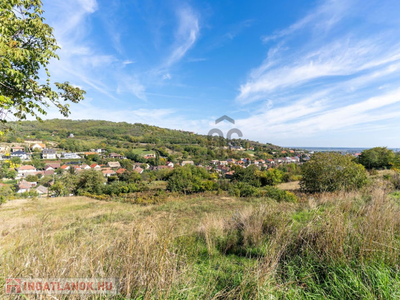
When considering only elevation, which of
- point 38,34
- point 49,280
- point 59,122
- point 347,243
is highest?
point 59,122

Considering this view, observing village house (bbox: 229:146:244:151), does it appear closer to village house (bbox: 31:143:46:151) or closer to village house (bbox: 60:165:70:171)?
village house (bbox: 60:165:70:171)

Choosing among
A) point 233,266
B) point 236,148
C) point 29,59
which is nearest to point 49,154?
point 29,59

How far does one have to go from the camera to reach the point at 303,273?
5.92 feet

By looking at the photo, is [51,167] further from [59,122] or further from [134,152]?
[59,122]

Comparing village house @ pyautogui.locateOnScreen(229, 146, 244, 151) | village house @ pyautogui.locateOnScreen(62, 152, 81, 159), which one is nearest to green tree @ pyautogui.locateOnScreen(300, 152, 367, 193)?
village house @ pyautogui.locateOnScreen(229, 146, 244, 151)

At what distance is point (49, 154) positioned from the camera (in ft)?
A: 184

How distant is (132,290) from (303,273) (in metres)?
1.85

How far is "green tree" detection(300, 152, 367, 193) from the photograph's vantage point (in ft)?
37.3

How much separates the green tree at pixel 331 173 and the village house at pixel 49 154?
7510 cm

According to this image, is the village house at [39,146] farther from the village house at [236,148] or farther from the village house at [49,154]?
the village house at [236,148]

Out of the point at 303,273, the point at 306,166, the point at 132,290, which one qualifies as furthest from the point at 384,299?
the point at 306,166

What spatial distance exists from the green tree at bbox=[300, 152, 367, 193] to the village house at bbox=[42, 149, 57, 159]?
7510cm

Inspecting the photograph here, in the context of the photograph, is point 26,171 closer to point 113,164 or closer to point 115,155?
point 113,164

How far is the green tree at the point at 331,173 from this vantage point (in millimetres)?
11375
